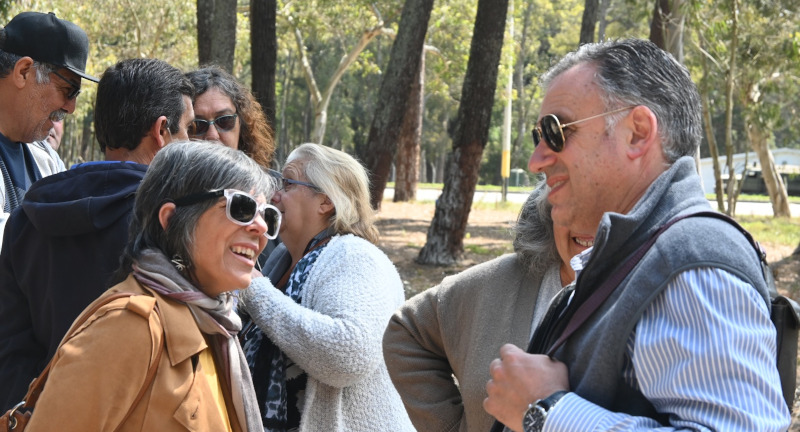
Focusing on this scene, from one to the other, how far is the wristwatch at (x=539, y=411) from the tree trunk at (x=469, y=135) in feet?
30.5

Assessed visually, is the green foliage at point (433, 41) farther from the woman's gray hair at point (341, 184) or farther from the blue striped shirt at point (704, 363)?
the blue striped shirt at point (704, 363)

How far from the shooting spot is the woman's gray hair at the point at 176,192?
2676 mm

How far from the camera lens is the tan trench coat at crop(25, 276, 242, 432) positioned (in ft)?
7.43

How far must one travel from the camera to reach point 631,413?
1.81m

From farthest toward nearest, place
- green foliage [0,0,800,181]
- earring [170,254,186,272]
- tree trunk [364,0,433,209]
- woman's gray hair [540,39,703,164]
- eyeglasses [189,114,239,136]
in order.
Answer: green foliage [0,0,800,181] → tree trunk [364,0,433,209] → eyeglasses [189,114,239,136] → earring [170,254,186,272] → woman's gray hair [540,39,703,164]

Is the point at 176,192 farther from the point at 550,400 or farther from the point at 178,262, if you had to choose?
the point at 550,400

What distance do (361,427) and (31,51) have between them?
220 centimetres

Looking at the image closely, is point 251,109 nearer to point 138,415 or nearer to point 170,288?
point 170,288

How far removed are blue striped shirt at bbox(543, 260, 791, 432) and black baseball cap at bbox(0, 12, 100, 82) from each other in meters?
3.02

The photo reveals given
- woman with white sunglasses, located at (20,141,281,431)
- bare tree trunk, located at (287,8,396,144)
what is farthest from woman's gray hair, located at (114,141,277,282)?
bare tree trunk, located at (287,8,396,144)

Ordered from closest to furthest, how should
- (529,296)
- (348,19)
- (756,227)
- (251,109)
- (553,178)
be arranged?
(553,178), (529,296), (251,109), (756,227), (348,19)

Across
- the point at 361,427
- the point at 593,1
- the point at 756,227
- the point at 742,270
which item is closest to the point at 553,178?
the point at 742,270

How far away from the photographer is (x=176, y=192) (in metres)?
Answer: 2.70

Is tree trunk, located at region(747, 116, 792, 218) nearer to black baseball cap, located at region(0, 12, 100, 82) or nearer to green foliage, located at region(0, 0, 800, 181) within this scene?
green foliage, located at region(0, 0, 800, 181)
